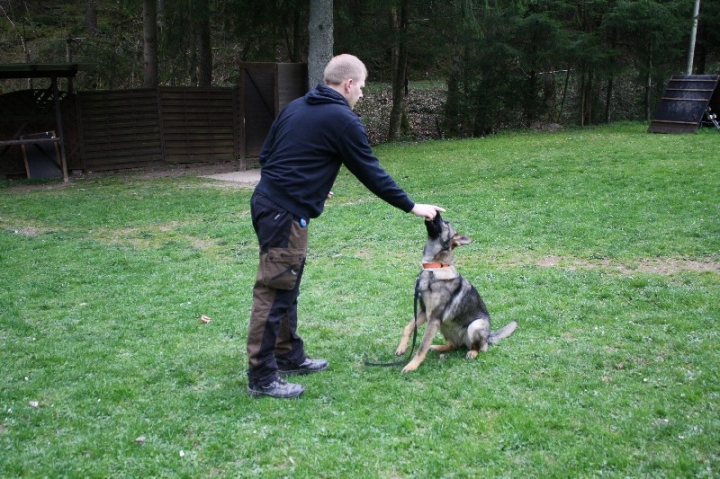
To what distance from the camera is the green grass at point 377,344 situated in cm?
353

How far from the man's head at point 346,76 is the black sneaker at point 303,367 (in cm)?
188

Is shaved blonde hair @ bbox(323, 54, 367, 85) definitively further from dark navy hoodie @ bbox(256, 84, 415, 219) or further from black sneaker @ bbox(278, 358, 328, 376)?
black sneaker @ bbox(278, 358, 328, 376)

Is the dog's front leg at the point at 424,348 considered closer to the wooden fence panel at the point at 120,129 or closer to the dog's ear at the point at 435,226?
the dog's ear at the point at 435,226

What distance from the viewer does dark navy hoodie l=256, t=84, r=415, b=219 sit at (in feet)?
13.2

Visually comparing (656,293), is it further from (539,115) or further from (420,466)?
(539,115)

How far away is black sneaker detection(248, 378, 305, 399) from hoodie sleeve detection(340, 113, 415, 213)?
135cm

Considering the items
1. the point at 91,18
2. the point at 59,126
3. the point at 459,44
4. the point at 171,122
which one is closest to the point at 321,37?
the point at 171,122

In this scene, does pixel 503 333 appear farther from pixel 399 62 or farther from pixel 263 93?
pixel 399 62

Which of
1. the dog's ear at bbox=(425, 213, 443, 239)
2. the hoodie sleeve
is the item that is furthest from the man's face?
the dog's ear at bbox=(425, 213, 443, 239)

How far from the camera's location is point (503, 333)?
16.9ft

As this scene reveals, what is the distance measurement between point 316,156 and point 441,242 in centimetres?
112

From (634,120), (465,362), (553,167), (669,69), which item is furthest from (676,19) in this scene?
(465,362)

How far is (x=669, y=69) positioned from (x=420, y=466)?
853 inches

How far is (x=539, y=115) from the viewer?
72.7 feet
